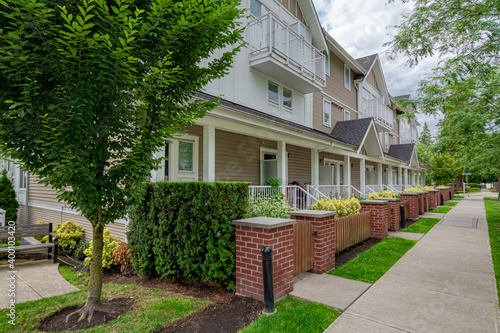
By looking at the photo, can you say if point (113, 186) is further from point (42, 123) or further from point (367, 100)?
point (367, 100)

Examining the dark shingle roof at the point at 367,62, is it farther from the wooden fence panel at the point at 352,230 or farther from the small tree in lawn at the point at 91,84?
the small tree in lawn at the point at 91,84

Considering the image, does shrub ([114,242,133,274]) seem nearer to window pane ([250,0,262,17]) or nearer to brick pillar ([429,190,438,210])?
window pane ([250,0,262,17])

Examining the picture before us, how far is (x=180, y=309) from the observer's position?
11.8 feet

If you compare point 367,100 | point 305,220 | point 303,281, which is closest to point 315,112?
point 367,100

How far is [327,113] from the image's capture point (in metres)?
16.4

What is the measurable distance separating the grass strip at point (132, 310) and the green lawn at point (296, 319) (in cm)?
95

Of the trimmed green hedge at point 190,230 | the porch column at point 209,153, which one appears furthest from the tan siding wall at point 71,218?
the porch column at point 209,153

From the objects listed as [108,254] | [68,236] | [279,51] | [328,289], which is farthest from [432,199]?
[68,236]

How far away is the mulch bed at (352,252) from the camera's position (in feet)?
19.5

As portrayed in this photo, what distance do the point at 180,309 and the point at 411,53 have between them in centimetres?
838

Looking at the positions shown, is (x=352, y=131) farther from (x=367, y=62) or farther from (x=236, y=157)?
(x=236, y=157)

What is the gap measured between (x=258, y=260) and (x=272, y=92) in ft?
30.0

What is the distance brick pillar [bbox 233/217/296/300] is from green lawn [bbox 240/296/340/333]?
12.8 inches

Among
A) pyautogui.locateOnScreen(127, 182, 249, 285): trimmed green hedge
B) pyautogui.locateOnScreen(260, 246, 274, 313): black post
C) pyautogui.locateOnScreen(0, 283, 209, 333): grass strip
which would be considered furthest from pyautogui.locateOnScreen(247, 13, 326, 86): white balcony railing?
pyautogui.locateOnScreen(0, 283, 209, 333): grass strip
